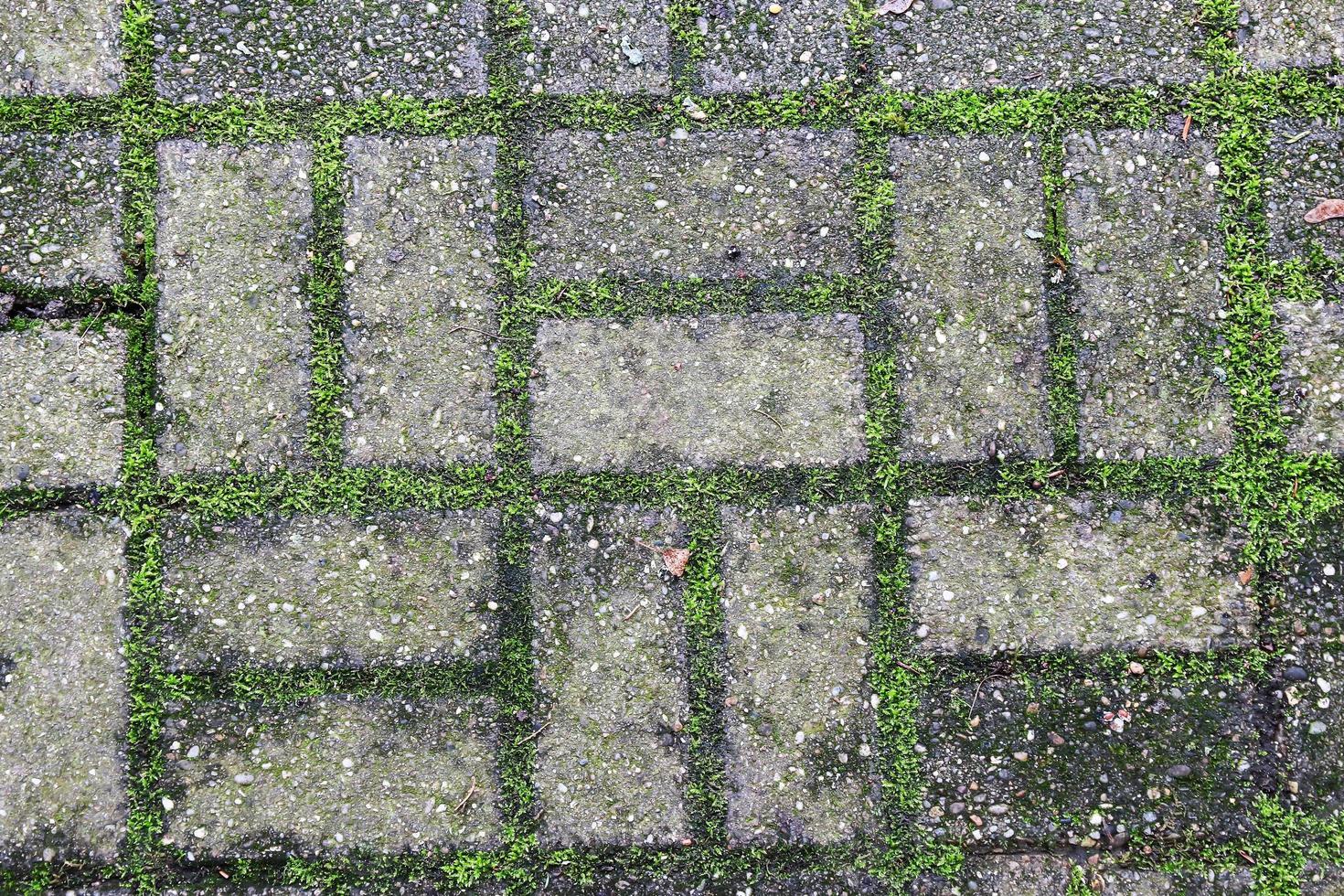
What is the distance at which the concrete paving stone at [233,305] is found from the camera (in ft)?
7.66

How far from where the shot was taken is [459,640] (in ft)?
7.55

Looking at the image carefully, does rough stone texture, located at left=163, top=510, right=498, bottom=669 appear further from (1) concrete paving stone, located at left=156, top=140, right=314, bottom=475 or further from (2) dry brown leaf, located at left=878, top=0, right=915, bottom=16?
(2) dry brown leaf, located at left=878, top=0, right=915, bottom=16

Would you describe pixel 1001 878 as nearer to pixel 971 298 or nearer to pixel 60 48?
pixel 971 298

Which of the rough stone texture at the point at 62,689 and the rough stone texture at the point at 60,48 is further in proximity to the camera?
the rough stone texture at the point at 60,48

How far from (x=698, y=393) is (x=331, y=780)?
1.38 meters

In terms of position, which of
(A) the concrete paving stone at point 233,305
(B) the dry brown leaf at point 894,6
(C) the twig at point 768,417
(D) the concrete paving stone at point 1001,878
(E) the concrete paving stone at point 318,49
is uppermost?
(B) the dry brown leaf at point 894,6

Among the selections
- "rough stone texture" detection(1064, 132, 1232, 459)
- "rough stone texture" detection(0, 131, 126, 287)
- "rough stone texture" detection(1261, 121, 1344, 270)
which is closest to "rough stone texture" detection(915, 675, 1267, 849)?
"rough stone texture" detection(1064, 132, 1232, 459)

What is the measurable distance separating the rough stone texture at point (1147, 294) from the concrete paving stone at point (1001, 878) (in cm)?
107

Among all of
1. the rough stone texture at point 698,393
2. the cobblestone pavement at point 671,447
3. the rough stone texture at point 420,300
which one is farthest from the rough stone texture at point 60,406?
the rough stone texture at point 698,393

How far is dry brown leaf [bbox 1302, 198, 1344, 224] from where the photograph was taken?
7.77 feet

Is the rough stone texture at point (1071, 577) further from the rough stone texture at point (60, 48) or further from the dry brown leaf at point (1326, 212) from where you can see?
A: the rough stone texture at point (60, 48)

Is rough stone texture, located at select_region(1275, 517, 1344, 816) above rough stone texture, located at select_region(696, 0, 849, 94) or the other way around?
the other way around

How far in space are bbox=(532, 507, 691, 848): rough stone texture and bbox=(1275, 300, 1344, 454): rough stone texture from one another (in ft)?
5.44

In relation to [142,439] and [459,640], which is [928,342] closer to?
[459,640]
